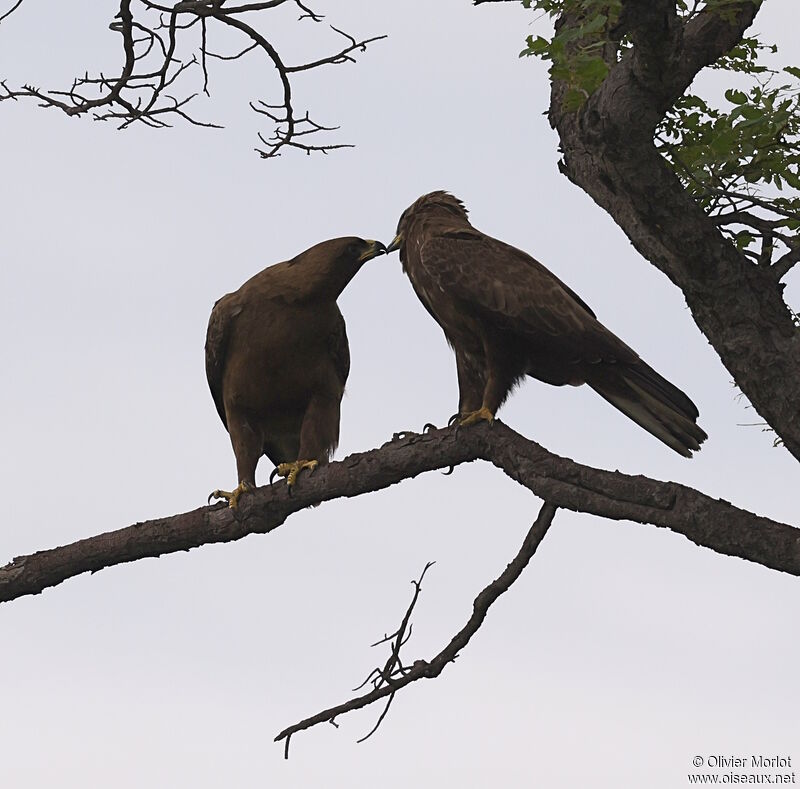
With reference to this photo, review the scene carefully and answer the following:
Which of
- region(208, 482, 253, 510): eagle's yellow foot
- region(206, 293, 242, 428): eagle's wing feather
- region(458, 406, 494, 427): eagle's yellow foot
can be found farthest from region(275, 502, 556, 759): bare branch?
region(206, 293, 242, 428): eagle's wing feather

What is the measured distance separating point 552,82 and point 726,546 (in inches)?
87.1

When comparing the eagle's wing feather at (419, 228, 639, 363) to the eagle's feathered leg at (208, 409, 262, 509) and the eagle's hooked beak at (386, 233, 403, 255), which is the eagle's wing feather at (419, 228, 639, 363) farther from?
the eagle's feathered leg at (208, 409, 262, 509)

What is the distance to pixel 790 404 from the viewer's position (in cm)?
438

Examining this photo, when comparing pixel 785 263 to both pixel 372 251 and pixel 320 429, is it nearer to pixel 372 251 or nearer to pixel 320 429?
pixel 372 251

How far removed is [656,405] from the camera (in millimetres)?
5004

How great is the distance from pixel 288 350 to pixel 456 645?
1.86 meters

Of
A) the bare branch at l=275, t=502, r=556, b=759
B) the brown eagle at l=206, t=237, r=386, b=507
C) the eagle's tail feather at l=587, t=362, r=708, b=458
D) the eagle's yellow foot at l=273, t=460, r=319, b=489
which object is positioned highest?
the brown eagle at l=206, t=237, r=386, b=507

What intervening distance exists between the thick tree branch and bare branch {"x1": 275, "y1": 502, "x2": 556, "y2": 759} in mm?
552

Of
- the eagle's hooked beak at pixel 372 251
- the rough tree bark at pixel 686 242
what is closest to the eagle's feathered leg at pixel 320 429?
the eagle's hooked beak at pixel 372 251

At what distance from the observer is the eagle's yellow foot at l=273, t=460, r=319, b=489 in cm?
547

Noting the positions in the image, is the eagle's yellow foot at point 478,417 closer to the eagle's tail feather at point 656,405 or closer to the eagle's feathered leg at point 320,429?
the eagle's tail feather at point 656,405

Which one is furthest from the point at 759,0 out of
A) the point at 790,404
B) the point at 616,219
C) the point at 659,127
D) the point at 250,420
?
the point at 250,420

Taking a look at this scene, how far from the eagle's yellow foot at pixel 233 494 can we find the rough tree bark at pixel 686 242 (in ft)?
7.03

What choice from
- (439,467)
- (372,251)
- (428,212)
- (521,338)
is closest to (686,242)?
(521,338)
